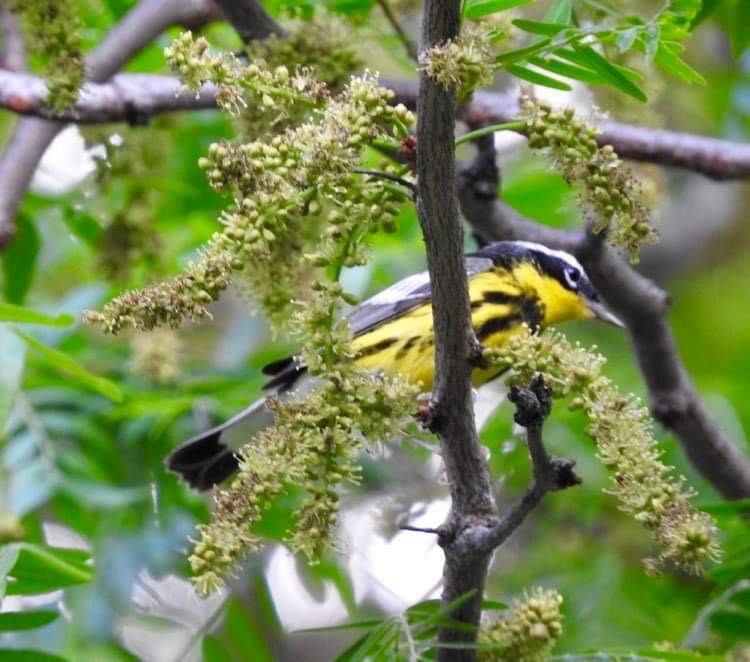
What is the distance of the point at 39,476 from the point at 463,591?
1968mm

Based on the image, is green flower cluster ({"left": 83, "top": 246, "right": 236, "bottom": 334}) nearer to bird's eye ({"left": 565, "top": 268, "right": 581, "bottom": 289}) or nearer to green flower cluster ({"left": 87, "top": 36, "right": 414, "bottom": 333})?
green flower cluster ({"left": 87, "top": 36, "right": 414, "bottom": 333})

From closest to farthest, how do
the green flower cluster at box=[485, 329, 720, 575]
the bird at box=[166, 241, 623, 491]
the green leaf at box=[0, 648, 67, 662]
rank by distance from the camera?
A: the green flower cluster at box=[485, 329, 720, 575] → the green leaf at box=[0, 648, 67, 662] → the bird at box=[166, 241, 623, 491]

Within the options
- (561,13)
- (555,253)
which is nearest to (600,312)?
(555,253)

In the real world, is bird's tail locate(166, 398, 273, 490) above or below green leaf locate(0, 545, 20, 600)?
above

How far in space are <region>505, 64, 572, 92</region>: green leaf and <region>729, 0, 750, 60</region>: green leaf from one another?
1190mm

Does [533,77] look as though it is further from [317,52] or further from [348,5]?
[348,5]

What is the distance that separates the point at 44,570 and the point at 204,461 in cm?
125

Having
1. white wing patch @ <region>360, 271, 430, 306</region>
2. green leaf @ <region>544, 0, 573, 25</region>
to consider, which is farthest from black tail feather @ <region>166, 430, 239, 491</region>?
green leaf @ <region>544, 0, 573, 25</region>

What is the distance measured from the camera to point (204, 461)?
3695 mm

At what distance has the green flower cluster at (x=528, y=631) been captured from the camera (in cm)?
218

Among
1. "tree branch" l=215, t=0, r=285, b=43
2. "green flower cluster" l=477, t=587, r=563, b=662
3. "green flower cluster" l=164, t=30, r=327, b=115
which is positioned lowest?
"green flower cluster" l=477, t=587, r=563, b=662

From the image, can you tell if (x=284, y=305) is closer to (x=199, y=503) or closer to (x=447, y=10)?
(x=447, y=10)

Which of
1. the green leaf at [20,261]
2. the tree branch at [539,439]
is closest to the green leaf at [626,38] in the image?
the tree branch at [539,439]

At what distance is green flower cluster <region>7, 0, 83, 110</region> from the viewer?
9.65 ft
